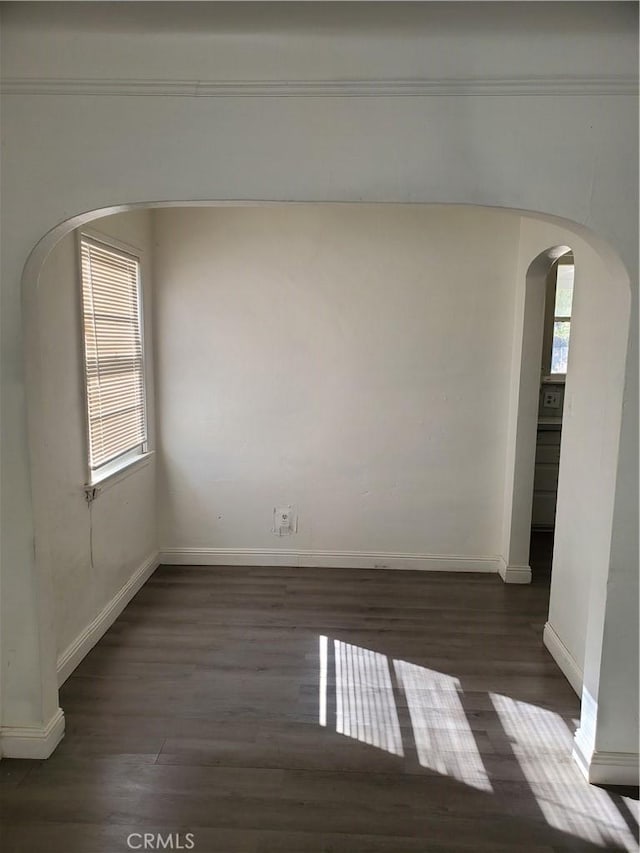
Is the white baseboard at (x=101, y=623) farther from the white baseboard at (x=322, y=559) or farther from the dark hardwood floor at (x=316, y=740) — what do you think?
the white baseboard at (x=322, y=559)

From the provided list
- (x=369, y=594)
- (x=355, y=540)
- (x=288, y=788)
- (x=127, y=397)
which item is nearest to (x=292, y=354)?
(x=127, y=397)

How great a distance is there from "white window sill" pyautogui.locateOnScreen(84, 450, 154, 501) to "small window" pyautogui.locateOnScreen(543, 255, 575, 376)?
141 inches

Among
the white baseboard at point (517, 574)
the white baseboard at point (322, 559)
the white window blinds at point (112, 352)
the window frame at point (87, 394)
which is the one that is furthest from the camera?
the white baseboard at point (322, 559)

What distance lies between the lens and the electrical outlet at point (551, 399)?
16.3 feet

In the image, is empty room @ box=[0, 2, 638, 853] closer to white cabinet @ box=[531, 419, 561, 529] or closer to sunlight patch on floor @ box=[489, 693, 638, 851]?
sunlight patch on floor @ box=[489, 693, 638, 851]

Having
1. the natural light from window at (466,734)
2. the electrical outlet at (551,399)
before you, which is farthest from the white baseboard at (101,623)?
the electrical outlet at (551,399)

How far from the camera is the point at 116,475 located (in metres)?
3.32

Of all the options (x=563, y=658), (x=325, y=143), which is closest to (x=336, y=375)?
(x=325, y=143)

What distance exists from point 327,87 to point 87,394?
1.93 meters

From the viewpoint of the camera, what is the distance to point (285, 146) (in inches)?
77.2

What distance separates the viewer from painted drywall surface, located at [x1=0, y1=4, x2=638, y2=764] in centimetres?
191

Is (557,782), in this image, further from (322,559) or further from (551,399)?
(551,399)

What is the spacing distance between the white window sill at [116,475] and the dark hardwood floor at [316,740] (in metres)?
0.85

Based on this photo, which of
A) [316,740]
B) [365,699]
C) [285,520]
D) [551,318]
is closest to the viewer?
[316,740]
